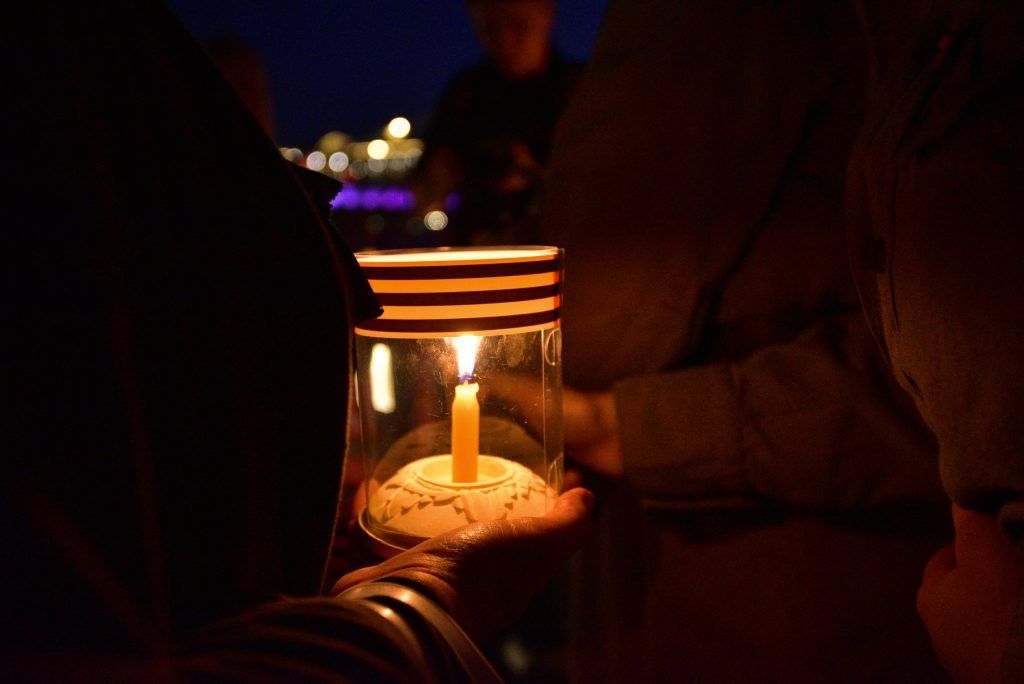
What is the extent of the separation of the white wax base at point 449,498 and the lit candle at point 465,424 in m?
0.02

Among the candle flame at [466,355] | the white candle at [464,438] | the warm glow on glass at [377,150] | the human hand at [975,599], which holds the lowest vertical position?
the human hand at [975,599]

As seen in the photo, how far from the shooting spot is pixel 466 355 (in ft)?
2.70

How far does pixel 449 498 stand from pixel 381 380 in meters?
0.26

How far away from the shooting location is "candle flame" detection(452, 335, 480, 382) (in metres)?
0.82

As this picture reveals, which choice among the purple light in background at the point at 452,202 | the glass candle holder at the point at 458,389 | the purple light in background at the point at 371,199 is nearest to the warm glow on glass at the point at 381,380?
the glass candle holder at the point at 458,389

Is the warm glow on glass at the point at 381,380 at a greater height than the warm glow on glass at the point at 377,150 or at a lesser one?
lesser

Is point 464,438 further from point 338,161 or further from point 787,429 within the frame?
point 338,161

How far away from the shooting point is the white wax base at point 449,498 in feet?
2.57

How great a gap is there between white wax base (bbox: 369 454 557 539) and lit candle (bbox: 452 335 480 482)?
17 millimetres

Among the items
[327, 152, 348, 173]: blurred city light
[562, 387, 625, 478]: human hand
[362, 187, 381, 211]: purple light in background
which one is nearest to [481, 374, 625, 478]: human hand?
[562, 387, 625, 478]: human hand

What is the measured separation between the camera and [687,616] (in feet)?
3.68

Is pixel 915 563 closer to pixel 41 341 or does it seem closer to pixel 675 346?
pixel 675 346

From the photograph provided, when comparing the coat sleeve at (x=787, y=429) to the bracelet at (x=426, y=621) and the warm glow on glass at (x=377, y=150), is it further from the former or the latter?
the warm glow on glass at (x=377, y=150)

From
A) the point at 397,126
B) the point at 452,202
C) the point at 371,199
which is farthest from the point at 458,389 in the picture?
the point at 371,199
